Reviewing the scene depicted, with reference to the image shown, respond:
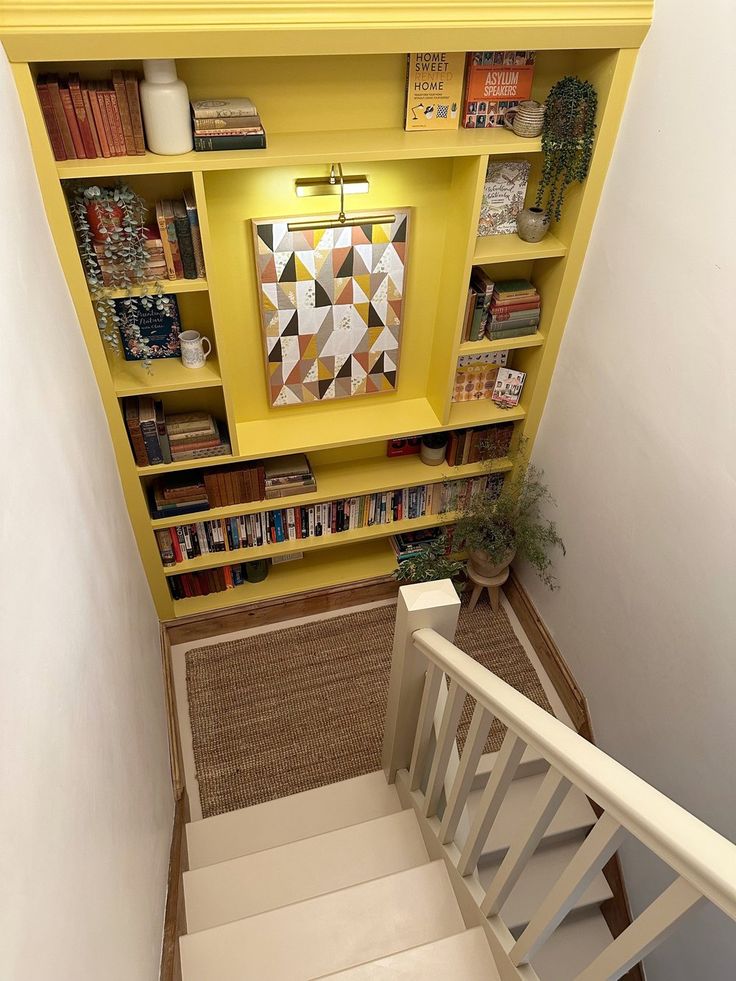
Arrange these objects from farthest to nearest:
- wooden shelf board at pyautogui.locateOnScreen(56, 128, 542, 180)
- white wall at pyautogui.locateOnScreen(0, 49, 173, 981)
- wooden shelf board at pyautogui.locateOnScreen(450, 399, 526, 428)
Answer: wooden shelf board at pyautogui.locateOnScreen(450, 399, 526, 428), wooden shelf board at pyautogui.locateOnScreen(56, 128, 542, 180), white wall at pyautogui.locateOnScreen(0, 49, 173, 981)

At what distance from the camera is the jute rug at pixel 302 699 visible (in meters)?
2.71

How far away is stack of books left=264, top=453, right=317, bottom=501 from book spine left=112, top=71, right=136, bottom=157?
1.29 m

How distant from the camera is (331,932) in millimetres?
1817

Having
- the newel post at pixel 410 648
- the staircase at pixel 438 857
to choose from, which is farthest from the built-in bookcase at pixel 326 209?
the staircase at pixel 438 857

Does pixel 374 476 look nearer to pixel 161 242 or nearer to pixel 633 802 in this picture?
pixel 161 242

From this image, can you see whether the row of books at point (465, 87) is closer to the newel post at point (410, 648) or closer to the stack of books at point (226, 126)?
the stack of books at point (226, 126)

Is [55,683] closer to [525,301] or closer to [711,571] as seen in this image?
[711,571]

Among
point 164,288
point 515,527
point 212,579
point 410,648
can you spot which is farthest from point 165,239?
point 515,527

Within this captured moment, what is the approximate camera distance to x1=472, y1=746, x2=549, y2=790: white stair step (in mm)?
2500

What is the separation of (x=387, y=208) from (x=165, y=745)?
81.0 inches

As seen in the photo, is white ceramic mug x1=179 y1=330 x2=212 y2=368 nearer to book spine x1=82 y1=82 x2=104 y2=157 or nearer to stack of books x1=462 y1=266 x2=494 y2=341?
book spine x1=82 y1=82 x2=104 y2=157

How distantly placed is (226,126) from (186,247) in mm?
363

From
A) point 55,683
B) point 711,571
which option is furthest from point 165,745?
point 711,571

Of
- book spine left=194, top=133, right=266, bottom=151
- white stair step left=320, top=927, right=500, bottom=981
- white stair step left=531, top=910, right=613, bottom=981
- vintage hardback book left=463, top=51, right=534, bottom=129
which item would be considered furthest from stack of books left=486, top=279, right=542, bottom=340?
white stair step left=531, top=910, right=613, bottom=981
